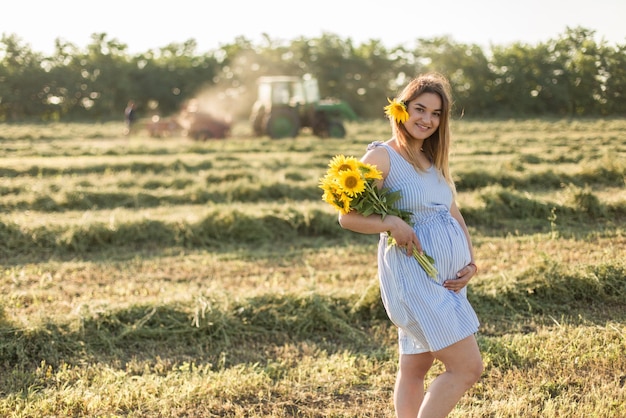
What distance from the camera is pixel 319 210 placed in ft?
27.0

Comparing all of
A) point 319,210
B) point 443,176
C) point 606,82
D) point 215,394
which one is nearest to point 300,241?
point 319,210

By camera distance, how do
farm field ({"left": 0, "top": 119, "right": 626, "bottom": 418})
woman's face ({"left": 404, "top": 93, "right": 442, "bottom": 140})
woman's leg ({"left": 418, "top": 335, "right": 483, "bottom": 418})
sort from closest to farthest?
1. woman's leg ({"left": 418, "top": 335, "right": 483, "bottom": 418})
2. woman's face ({"left": 404, "top": 93, "right": 442, "bottom": 140})
3. farm field ({"left": 0, "top": 119, "right": 626, "bottom": 418})

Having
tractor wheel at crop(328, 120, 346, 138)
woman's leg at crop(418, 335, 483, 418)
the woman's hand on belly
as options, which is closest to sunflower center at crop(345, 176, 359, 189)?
the woman's hand on belly

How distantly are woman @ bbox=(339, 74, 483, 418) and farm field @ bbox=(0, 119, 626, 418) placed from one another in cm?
86

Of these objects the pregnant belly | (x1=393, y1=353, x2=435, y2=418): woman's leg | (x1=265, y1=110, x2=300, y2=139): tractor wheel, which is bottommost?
(x1=393, y1=353, x2=435, y2=418): woman's leg

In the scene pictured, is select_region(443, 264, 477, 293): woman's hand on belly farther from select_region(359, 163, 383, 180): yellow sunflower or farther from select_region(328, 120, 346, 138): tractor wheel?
select_region(328, 120, 346, 138): tractor wheel

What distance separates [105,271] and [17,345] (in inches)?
85.3

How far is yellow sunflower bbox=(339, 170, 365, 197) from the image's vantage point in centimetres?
267

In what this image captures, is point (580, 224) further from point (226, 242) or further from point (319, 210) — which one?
point (226, 242)

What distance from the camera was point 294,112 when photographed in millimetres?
20375

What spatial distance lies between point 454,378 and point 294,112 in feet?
59.5

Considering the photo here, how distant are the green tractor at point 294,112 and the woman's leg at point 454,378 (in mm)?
17705

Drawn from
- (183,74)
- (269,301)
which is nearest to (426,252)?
(269,301)

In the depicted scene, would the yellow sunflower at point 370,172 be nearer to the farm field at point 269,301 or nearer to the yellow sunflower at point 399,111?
the yellow sunflower at point 399,111
